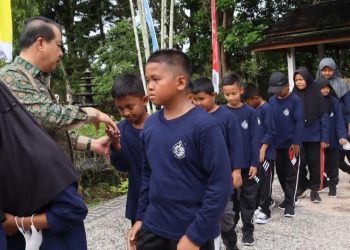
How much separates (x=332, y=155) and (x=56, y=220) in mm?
5155


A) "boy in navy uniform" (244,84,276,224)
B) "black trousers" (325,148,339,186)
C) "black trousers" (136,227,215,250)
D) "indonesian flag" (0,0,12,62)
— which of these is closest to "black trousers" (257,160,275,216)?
"boy in navy uniform" (244,84,276,224)

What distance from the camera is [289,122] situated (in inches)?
200

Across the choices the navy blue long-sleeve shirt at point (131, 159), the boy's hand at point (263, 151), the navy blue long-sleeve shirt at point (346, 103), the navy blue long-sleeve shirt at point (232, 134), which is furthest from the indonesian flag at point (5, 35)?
the navy blue long-sleeve shirt at point (346, 103)

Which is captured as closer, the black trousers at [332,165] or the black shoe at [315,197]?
the black shoe at [315,197]

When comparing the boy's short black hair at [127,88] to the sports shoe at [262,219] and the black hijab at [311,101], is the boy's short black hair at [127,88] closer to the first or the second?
the sports shoe at [262,219]

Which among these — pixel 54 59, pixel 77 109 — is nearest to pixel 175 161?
pixel 77 109

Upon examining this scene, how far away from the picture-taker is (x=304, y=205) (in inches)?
218

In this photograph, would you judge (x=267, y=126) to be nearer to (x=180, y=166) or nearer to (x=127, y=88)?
(x=127, y=88)

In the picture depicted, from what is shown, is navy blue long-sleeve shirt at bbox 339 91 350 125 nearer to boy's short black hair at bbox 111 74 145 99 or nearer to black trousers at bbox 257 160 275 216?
black trousers at bbox 257 160 275 216

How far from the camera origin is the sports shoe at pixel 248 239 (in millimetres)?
4148

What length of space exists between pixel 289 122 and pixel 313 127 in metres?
0.66

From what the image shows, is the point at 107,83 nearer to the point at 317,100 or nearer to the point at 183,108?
the point at 317,100

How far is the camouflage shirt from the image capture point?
2.22 m

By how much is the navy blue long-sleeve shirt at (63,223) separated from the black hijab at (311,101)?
4359mm
